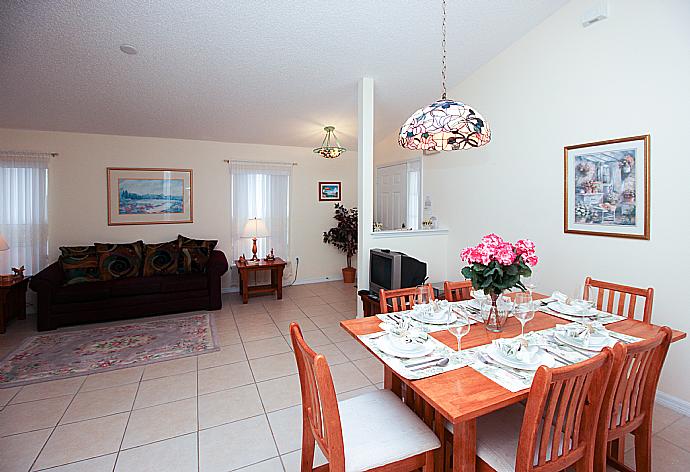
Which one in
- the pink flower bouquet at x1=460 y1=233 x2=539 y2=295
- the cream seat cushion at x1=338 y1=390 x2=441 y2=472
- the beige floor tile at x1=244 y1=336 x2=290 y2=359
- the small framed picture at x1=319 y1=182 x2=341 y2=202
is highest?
the small framed picture at x1=319 y1=182 x2=341 y2=202

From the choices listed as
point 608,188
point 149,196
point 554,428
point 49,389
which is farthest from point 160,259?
point 608,188

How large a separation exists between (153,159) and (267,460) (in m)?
4.66

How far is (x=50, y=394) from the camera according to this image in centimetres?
270

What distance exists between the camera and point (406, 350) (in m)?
1.64

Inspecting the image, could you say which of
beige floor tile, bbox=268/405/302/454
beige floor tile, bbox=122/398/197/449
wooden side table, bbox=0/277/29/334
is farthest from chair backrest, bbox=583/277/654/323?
wooden side table, bbox=0/277/29/334

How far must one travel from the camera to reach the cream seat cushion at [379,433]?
4.56 feet

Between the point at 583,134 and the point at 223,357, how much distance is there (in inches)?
151

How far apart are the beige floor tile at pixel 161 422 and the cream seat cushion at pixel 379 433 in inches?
51.3

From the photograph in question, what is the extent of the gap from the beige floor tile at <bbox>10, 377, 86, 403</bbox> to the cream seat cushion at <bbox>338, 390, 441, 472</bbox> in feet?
8.02

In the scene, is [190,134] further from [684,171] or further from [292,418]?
[684,171]

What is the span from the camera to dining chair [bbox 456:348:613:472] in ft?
→ 3.87

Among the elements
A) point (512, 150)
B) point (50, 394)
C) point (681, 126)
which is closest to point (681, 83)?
point (681, 126)

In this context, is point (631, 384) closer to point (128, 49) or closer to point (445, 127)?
point (445, 127)

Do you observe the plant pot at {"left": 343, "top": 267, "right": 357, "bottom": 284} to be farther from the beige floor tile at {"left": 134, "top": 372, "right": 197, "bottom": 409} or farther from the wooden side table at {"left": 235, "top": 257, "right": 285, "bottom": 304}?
the beige floor tile at {"left": 134, "top": 372, "right": 197, "bottom": 409}
